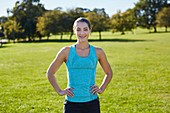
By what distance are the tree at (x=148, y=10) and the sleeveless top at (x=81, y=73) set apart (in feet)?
317

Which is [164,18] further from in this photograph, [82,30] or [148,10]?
[82,30]

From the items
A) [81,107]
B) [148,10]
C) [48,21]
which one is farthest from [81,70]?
[148,10]

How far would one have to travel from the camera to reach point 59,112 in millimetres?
7660

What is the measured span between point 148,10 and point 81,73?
336 ft

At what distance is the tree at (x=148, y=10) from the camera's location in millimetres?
98188

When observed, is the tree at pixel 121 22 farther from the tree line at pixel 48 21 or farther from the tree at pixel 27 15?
the tree at pixel 27 15

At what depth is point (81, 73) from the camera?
3.35 metres

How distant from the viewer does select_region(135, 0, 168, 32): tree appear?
98188mm

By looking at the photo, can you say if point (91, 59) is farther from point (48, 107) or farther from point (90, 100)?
point (48, 107)

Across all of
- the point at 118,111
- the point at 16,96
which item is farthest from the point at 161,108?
the point at 16,96

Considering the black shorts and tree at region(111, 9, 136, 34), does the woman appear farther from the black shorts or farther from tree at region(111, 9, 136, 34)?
tree at region(111, 9, 136, 34)

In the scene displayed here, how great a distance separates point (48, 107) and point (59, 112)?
0.59m

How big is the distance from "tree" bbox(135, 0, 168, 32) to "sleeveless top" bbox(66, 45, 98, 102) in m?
96.7

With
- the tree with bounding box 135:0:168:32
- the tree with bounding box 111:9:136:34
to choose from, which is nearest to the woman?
the tree with bounding box 111:9:136:34
